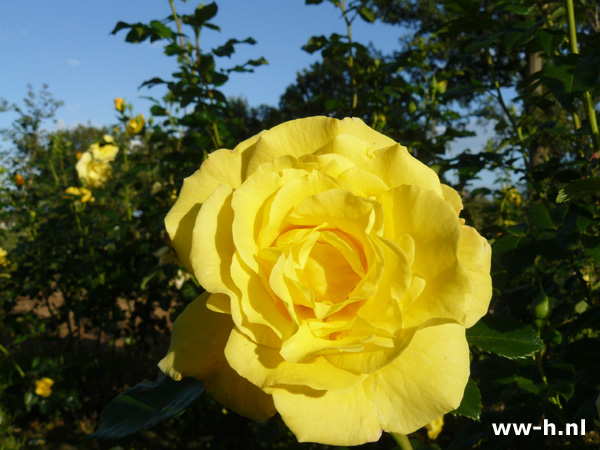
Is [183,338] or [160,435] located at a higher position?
[183,338]

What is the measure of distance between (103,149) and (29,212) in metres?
1.09

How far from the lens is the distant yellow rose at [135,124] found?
2.63m

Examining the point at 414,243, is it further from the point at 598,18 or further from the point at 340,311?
the point at 598,18

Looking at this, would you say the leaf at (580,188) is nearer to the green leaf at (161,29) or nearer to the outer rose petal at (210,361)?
the outer rose petal at (210,361)

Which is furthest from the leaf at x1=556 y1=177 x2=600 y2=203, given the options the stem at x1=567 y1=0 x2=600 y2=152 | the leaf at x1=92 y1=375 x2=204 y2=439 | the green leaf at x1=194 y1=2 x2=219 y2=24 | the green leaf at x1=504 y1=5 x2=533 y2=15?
the green leaf at x1=194 y1=2 x2=219 y2=24

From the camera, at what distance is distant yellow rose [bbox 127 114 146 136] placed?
263 centimetres

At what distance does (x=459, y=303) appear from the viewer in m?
0.48

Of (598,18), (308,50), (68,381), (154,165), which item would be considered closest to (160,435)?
(68,381)

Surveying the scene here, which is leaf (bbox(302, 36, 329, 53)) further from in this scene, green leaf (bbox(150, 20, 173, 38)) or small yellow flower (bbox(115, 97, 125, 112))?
small yellow flower (bbox(115, 97, 125, 112))

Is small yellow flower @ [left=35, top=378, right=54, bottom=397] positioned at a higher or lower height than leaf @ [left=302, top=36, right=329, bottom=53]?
lower

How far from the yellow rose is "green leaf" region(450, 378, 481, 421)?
2601mm

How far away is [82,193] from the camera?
109 inches

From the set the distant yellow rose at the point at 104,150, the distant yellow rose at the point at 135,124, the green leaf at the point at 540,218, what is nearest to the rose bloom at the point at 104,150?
the distant yellow rose at the point at 104,150

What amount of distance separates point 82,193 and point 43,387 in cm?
124
